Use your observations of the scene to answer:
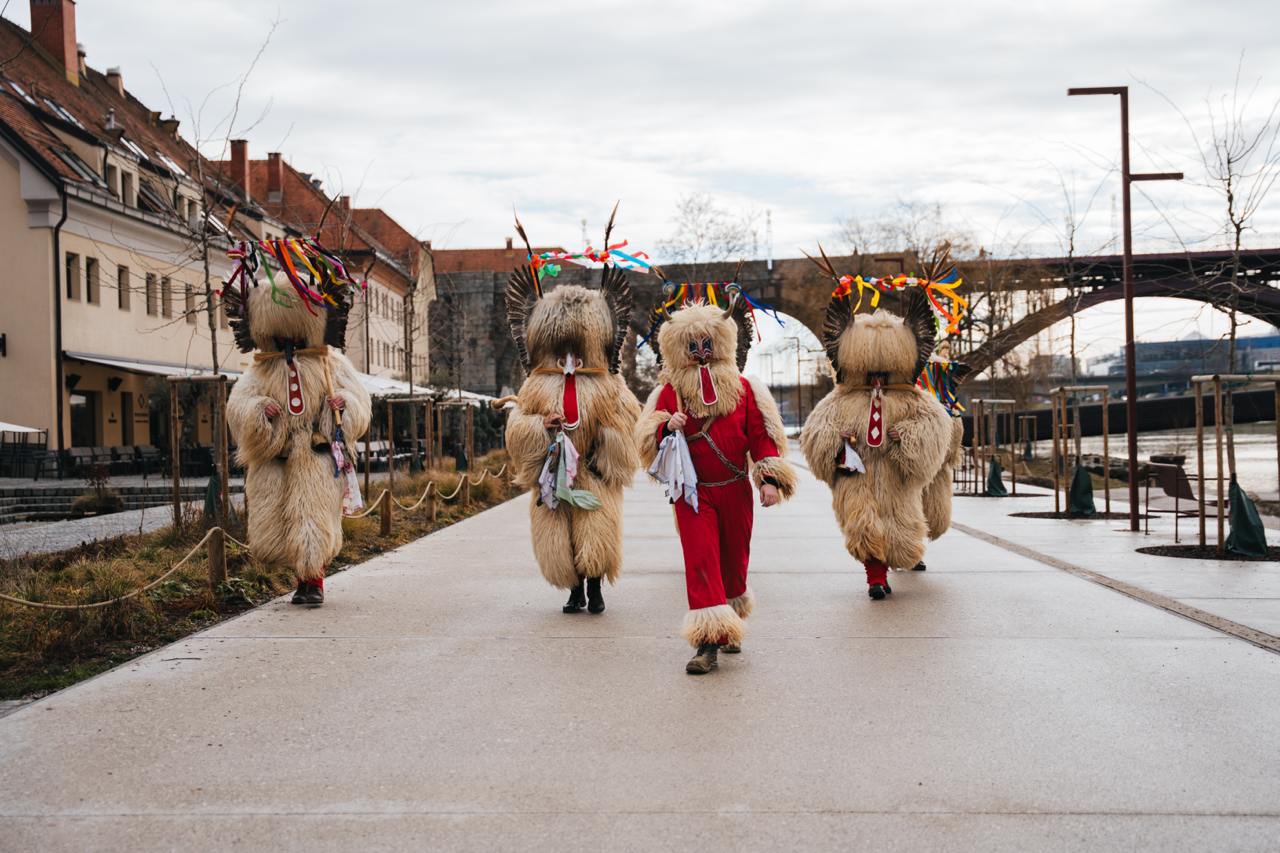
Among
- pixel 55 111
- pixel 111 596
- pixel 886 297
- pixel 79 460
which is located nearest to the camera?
pixel 111 596

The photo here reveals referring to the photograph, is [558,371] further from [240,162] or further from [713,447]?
[240,162]

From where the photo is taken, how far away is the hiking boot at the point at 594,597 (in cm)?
860

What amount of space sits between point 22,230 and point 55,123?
295 centimetres

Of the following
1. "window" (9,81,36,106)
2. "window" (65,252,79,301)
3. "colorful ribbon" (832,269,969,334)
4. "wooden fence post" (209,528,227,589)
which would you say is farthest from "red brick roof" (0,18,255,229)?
"colorful ribbon" (832,269,969,334)

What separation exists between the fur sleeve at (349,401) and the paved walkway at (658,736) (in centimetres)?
137

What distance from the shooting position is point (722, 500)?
23.0 feet

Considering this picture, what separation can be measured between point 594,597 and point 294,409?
252cm

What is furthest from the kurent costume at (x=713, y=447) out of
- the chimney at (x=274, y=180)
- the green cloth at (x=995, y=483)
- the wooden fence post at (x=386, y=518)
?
the chimney at (x=274, y=180)

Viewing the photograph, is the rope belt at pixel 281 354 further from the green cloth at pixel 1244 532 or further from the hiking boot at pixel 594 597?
the green cloth at pixel 1244 532

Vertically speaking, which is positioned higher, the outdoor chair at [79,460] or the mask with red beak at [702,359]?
the mask with red beak at [702,359]

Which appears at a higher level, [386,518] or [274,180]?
[274,180]

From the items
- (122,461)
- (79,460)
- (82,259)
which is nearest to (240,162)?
(82,259)

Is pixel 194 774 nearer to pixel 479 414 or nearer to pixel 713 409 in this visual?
pixel 713 409

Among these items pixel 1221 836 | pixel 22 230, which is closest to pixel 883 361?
pixel 1221 836
